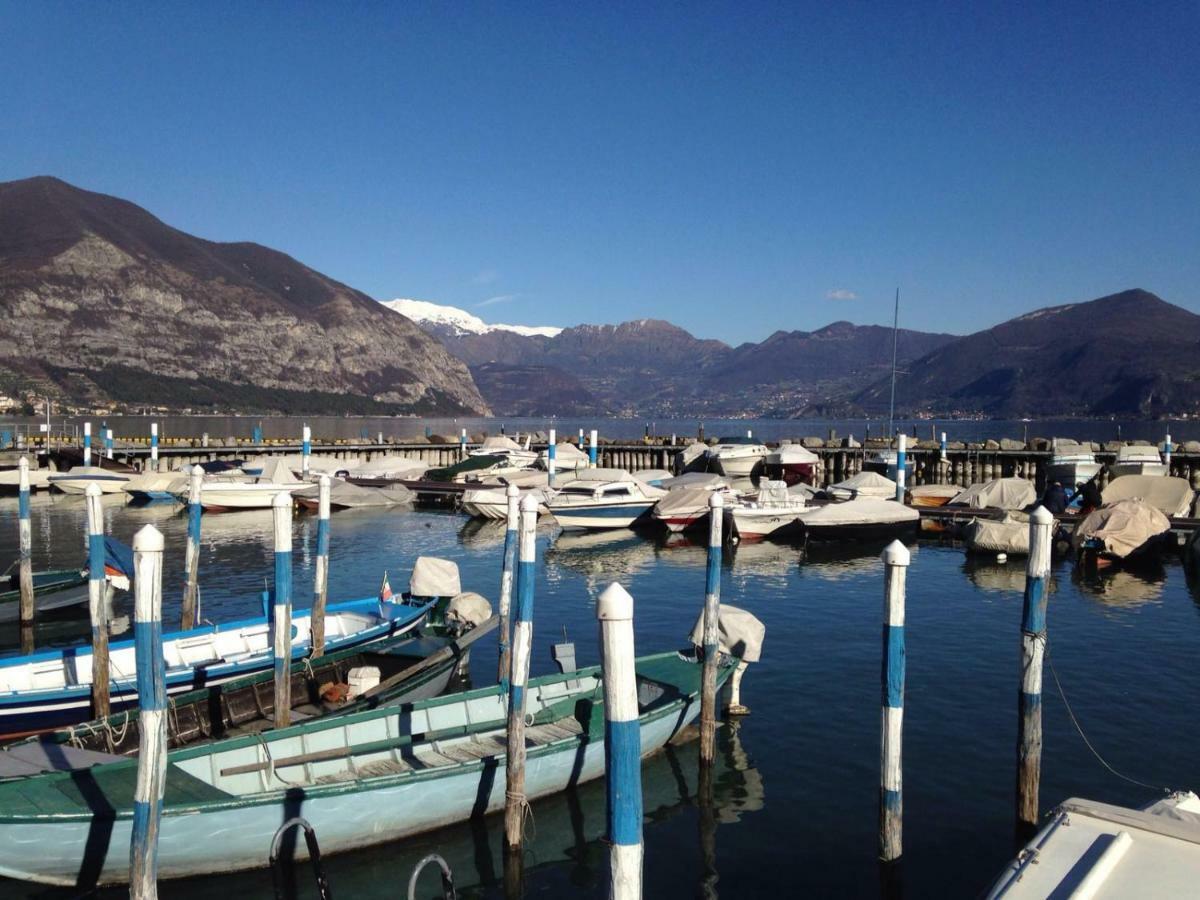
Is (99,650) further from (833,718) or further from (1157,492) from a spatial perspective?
Result: (1157,492)

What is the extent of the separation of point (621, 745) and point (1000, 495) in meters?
41.9

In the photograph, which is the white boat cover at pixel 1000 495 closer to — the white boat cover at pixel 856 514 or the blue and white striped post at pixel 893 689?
the white boat cover at pixel 856 514

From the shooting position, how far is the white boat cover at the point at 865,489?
4528 centimetres

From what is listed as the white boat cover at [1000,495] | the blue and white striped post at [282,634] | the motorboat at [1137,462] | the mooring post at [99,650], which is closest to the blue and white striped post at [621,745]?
the blue and white striped post at [282,634]

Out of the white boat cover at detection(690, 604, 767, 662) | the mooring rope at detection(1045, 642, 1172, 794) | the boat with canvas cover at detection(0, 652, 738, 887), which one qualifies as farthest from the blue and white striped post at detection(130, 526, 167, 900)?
the mooring rope at detection(1045, 642, 1172, 794)

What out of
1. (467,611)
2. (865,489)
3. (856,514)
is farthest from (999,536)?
(467,611)

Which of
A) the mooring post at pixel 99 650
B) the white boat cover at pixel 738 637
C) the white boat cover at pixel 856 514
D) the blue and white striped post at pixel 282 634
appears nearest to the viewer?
the blue and white striped post at pixel 282 634

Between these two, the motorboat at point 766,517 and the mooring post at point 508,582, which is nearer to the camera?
the mooring post at point 508,582

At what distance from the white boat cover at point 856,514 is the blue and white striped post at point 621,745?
33.7m

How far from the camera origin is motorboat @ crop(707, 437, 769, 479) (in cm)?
6162

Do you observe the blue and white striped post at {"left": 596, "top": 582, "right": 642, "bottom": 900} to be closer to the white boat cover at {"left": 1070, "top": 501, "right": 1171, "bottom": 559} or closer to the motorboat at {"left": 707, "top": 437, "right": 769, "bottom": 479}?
the white boat cover at {"left": 1070, "top": 501, "right": 1171, "bottom": 559}

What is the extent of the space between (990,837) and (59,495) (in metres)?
60.9

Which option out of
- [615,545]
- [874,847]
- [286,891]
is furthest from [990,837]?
[615,545]

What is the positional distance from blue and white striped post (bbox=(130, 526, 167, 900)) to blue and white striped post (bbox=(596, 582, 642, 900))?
5.40 meters
